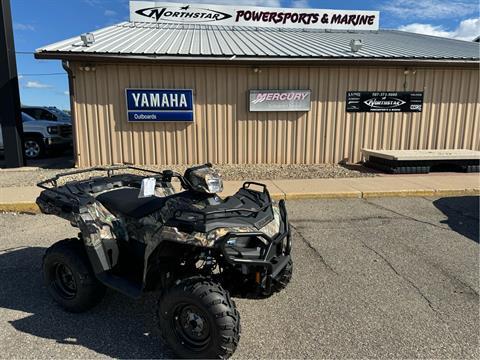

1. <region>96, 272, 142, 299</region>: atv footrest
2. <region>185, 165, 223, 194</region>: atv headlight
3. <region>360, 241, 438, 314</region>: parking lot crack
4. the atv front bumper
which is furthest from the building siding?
the atv front bumper

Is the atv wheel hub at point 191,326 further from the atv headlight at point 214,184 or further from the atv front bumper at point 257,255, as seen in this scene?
the atv headlight at point 214,184

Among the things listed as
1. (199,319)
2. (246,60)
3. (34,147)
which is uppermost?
(246,60)

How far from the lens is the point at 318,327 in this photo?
9.42 ft

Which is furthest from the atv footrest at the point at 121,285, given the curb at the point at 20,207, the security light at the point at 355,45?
the security light at the point at 355,45

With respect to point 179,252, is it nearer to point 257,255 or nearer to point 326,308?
point 257,255

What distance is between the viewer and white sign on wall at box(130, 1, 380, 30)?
14.0m

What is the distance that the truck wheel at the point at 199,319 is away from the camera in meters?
2.27

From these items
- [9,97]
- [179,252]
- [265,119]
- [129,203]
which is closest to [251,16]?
[265,119]

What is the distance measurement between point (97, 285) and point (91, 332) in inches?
14.4

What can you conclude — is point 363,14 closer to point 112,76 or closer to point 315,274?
point 112,76

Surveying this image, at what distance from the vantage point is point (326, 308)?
10.3ft

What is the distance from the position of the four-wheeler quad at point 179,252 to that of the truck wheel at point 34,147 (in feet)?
34.4

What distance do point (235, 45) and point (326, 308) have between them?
9.16 metres

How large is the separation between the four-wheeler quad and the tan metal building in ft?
21.1
